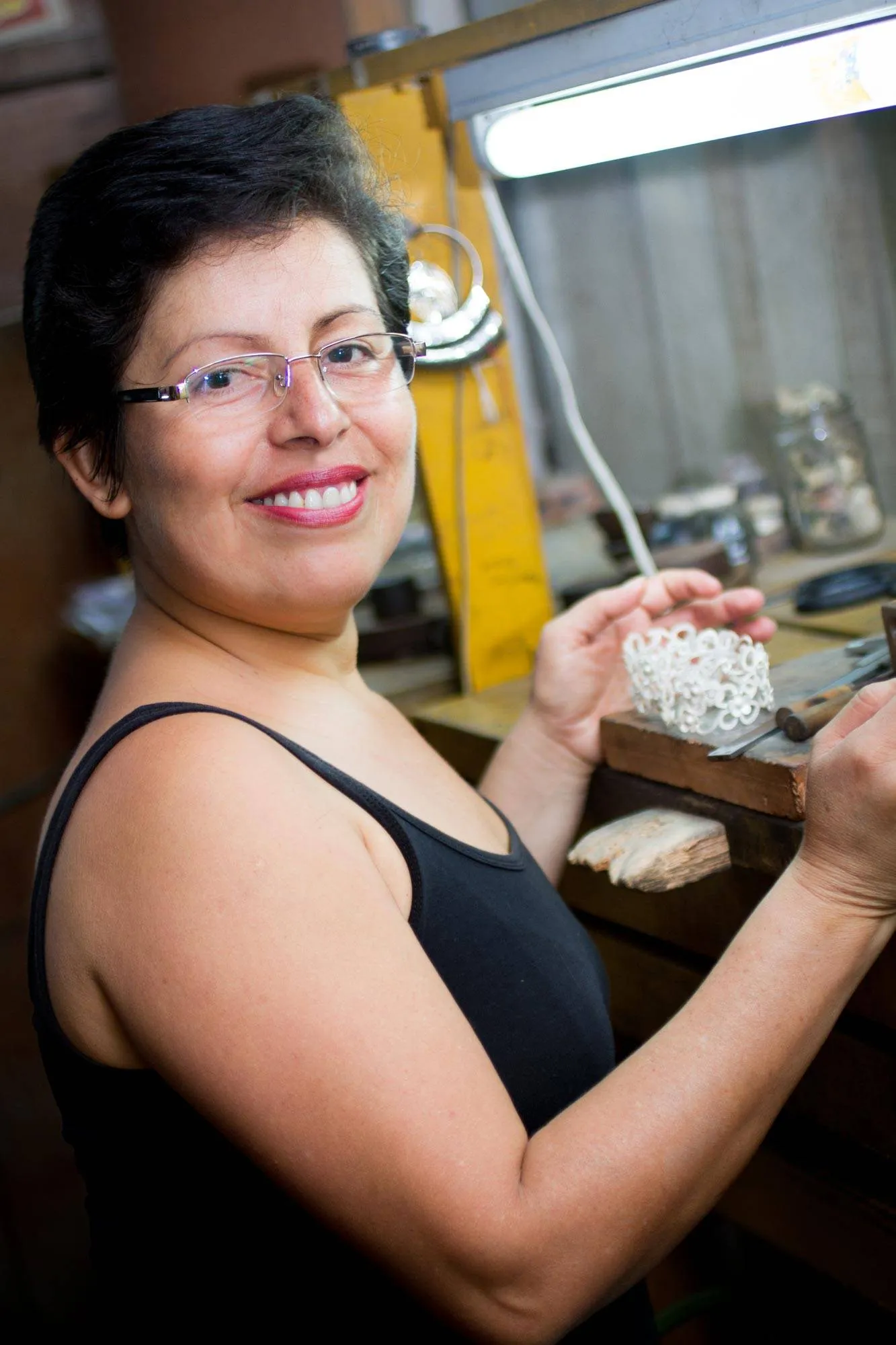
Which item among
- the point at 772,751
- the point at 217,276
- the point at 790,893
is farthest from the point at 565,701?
the point at 217,276

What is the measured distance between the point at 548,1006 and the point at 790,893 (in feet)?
0.94

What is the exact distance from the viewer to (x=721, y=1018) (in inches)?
41.9

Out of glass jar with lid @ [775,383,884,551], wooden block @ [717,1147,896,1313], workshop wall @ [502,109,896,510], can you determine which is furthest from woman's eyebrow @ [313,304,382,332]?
workshop wall @ [502,109,896,510]

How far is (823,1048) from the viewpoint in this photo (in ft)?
4.56

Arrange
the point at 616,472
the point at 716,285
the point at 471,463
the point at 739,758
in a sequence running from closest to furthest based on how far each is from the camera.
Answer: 1. the point at 739,758
2. the point at 471,463
3. the point at 716,285
4. the point at 616,472

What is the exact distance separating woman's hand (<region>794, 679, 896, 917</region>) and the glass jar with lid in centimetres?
130

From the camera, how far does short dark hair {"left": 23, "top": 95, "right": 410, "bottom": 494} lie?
1188mm

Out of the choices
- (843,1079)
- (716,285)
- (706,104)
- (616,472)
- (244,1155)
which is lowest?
(843,1079)

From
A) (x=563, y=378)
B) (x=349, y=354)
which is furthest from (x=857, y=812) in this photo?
(x=563, y=378)

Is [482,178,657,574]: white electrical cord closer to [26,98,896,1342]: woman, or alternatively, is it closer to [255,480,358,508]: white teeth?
[26,98,896,1342]: woman

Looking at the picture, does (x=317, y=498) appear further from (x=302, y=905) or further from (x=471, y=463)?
(x=471, y=463)

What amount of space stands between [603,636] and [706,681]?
402 millimetres

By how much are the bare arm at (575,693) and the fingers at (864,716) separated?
543 mm

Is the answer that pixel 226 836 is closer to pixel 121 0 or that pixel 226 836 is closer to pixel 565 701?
pixel 565 701
